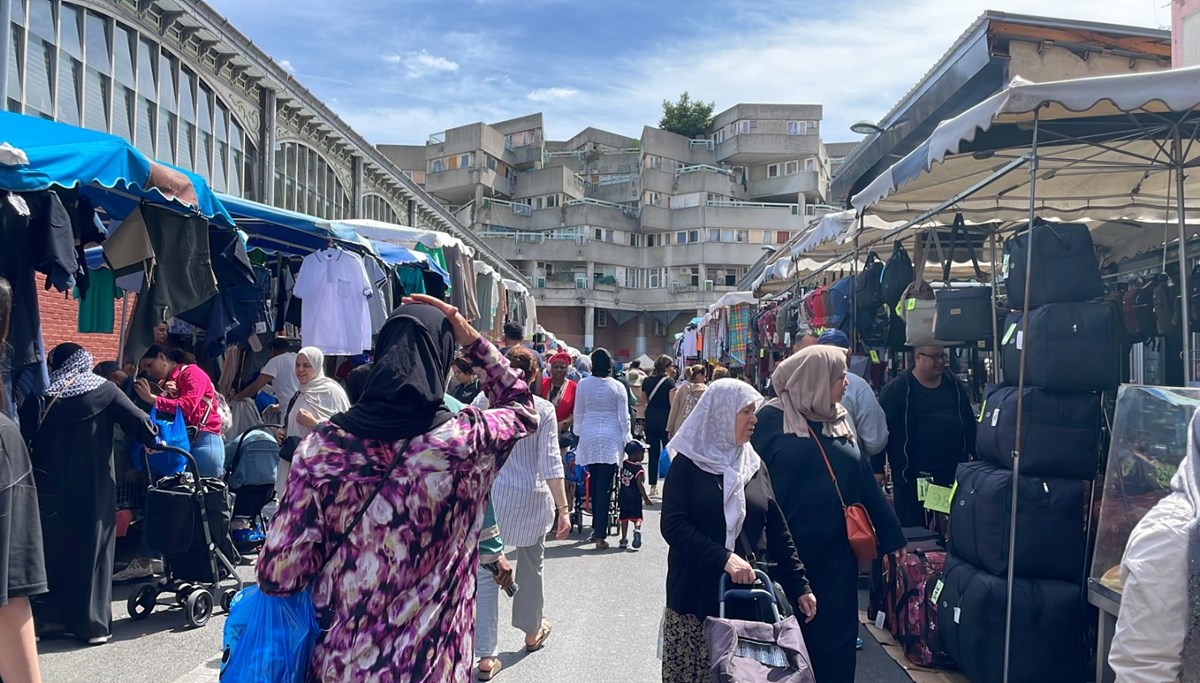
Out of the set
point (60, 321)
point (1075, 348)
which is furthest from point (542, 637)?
point (60, 321)

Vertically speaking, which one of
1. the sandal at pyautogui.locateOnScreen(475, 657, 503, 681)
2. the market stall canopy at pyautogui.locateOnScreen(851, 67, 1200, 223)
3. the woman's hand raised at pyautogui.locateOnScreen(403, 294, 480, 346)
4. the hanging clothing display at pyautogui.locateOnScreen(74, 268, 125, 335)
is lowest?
the sandal at pyautogui.locateOnScreen(475, 657, 503, 681)

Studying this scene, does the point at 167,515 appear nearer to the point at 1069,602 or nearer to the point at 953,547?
the point at 953,547

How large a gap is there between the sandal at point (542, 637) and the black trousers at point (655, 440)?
234 inches

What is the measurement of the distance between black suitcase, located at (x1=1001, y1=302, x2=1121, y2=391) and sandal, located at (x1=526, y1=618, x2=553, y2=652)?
329cm

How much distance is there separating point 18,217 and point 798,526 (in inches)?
164

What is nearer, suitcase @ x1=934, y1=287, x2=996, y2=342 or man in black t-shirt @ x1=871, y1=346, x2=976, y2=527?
suitcase @ x1=934, y1=287, x2=996, y2=342

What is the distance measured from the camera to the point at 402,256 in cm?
847

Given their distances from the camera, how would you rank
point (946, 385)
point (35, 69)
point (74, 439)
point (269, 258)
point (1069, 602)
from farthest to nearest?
point (35, 69) → point (269, 258) → point (946, 385) → point (74, 439) → point (1069, 602)

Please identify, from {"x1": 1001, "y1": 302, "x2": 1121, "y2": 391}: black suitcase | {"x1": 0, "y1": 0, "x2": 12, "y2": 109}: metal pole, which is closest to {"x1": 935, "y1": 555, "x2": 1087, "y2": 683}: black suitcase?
{"x1": 1001, "y1": 302, "x2": 1121, "y2": 391}: black suitcase

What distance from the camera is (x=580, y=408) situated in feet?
29.0

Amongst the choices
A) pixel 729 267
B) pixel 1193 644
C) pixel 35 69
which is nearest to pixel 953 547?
pixel 1193 644

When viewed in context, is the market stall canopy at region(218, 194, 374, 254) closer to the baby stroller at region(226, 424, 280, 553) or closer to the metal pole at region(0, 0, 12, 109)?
the baby stroller at region(226, 424, 280, 553)

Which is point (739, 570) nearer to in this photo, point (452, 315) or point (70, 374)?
point (452, 315)

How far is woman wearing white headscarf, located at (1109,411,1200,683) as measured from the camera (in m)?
2.45
